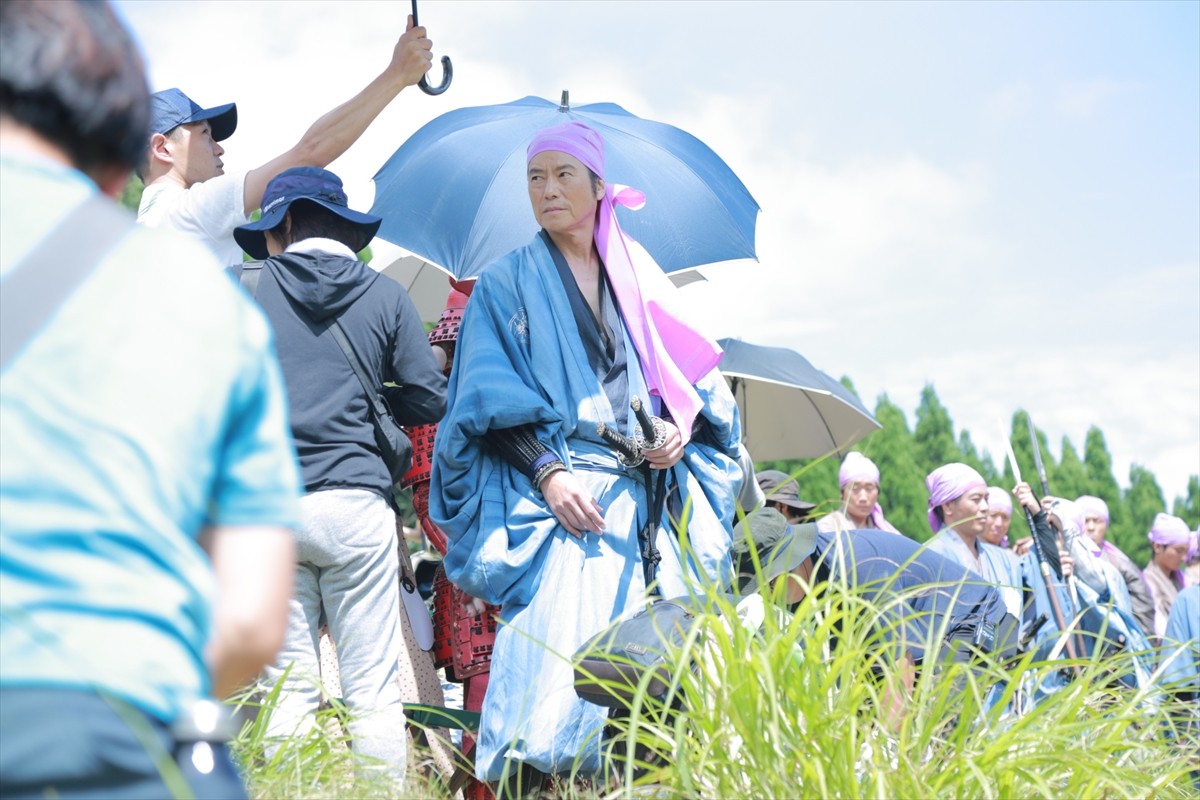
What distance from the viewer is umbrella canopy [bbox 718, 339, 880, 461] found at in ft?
30.8

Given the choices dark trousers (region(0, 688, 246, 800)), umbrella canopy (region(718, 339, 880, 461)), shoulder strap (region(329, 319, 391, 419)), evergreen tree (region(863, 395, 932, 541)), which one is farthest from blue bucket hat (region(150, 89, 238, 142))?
evergreen tree (region(863, 395, 932, 541))

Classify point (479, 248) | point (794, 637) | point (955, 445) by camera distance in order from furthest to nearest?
point (955, 445) → point (479, 248) → point (794, 637)

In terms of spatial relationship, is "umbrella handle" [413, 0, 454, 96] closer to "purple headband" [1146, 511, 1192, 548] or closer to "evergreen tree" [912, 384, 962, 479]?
"purple headband" [1146, 511, 1192, 548]

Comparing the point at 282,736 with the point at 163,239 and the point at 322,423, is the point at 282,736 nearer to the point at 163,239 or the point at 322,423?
the point at 322,423

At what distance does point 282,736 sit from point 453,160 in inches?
127

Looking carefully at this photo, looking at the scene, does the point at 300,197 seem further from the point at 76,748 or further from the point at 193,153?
the point at 76,748

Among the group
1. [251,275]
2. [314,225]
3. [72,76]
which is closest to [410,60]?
[314,225]

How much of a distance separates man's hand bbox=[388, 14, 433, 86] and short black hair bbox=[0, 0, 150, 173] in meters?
2.69

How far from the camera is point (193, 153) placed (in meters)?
4.26

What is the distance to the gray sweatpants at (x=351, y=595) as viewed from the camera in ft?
12.1

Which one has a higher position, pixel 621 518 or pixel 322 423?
pixel 322 423

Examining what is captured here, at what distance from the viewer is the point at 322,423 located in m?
3.76

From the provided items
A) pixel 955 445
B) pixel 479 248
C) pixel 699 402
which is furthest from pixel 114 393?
pixel 955 445

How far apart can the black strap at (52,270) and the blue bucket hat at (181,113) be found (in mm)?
3179
